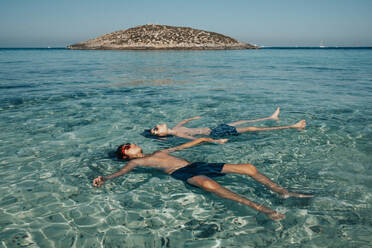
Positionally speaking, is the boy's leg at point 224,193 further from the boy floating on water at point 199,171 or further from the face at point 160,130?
the face at point 160,130

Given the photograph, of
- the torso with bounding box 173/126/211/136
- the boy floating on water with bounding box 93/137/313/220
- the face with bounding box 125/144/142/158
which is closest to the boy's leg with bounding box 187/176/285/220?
the boy floating on water with bounding box 93/137/313/220

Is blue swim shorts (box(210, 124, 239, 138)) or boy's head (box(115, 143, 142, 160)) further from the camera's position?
blue swim shorts (box(210, 124, 239, 138))

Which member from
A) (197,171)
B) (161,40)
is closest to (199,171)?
(197,171)

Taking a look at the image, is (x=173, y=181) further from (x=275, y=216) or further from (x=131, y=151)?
(x=275, y=216)

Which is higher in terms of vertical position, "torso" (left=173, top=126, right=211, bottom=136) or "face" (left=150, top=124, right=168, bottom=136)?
"face" (left=150, top=124, right=168, bottom=136)

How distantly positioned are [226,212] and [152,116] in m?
6.16

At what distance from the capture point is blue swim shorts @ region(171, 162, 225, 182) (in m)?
4.62

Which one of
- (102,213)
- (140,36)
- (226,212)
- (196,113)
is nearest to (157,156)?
(102,213)

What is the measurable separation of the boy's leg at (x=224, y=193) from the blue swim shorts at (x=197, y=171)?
0.17 meters

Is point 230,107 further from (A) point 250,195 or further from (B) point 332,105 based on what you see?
(A) point 250,195

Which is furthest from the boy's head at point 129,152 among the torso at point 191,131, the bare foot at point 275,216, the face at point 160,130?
the bare foot at point 275,216

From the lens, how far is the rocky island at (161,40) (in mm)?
79062

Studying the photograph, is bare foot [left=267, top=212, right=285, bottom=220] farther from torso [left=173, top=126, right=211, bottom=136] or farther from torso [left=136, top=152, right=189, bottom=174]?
torso [left=173, top=126, right=211, bottom=136]

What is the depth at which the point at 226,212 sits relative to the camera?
394cm
